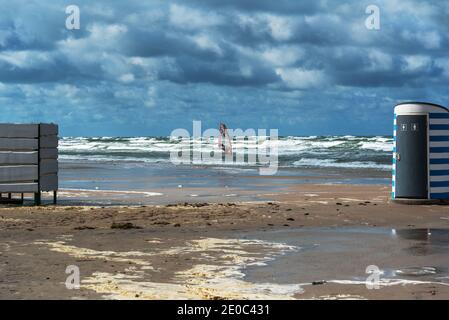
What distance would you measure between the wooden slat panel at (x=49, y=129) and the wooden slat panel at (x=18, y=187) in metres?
1.38

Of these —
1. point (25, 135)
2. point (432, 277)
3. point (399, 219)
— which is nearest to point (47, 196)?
point (25, 135)

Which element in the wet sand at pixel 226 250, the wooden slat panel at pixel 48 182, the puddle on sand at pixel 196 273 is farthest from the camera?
the wooden slat panel at pixel 48 182

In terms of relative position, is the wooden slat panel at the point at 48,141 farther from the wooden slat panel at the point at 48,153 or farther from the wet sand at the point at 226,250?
the wet sand at the point at 226,250

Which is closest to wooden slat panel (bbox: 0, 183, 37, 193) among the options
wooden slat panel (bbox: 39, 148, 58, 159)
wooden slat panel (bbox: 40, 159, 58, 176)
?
wooden slat panel (bbox: 40, 159, 58, 176)

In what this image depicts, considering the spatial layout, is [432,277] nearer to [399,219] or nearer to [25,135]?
[399,219]

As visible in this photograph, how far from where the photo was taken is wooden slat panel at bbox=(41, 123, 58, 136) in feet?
54.6

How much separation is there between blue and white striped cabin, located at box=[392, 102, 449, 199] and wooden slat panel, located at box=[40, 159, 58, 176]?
344 inches

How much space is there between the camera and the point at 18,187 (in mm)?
16109

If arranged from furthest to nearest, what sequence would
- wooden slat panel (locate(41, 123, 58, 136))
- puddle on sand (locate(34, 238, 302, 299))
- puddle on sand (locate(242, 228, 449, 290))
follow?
wooden slat panel (locate(41, 123, 58, 136)), puddle on sand (locate(242, 228, 449, 290)), puddle on sand (locate(34, 238, 302, 299))

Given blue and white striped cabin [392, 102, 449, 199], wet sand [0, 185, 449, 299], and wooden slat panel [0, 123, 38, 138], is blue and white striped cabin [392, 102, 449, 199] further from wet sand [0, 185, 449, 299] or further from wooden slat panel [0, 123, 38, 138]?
wooden slat panel [0, 123, 38, 138]

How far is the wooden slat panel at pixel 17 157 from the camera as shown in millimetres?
16031

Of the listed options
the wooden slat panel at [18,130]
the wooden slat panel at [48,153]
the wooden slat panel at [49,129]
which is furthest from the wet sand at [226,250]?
the wooden slat panel at [49,129]

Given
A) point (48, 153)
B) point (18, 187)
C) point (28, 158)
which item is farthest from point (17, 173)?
point (48, 153)

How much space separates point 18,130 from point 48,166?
1.19 metres
